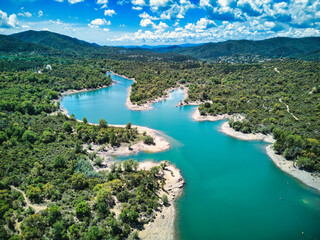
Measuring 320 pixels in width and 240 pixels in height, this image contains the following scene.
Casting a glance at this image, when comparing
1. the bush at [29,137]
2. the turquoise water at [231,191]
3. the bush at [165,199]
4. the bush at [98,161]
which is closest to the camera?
the turquoise water at [231,191]

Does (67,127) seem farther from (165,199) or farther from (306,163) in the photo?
(306,163)

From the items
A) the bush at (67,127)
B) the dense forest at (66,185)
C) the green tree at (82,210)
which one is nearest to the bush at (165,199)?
the dense forest at (66,185)

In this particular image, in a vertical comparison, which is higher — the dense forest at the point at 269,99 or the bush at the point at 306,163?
the dense forest at the point at 269,99

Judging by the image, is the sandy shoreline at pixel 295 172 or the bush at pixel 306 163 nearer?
the sandy shoreline at pixel 295 172

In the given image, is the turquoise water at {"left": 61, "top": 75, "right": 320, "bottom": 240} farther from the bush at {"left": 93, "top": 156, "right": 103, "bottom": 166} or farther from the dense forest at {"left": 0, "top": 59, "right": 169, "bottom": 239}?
the bush at {"left": 93, "top": 156, "right": 103, "bottom": 166}

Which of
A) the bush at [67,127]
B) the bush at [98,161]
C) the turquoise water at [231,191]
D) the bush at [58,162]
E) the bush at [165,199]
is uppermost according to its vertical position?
the bush at [67,127]

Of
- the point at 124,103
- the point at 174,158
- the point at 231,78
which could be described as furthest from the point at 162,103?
the point at 231,78

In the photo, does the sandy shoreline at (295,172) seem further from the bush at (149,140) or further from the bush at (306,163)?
the bush at (149,140)
